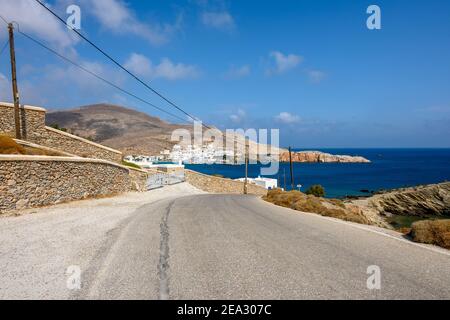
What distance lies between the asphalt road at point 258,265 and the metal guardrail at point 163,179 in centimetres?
2173

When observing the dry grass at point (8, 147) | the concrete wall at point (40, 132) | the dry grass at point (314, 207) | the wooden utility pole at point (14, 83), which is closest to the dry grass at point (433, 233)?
the dry grass at point (314, 207)

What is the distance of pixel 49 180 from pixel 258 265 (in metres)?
12.2

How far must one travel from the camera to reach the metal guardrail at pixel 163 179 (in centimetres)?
3189

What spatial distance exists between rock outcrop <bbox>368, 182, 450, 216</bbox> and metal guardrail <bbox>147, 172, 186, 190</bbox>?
111 feet

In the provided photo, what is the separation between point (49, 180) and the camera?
15.0m

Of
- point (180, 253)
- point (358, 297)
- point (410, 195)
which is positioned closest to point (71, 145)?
point (180, 253)

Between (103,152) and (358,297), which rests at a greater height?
(103,152)

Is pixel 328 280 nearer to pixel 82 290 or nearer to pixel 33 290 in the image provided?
pixel 82 290

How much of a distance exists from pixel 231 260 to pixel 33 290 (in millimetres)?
3531

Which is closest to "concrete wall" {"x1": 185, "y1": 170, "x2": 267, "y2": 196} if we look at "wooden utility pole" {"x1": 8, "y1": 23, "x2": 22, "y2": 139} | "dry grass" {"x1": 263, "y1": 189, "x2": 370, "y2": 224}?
"dry grass" {"x1": 263, "y1": 189, "x2": 370, "y2": 224}

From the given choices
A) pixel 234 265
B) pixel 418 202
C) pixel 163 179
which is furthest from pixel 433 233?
pixel 418 202

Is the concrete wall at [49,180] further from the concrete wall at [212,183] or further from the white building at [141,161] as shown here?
the concrete wall at [212,183]

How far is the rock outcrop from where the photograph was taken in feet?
175
